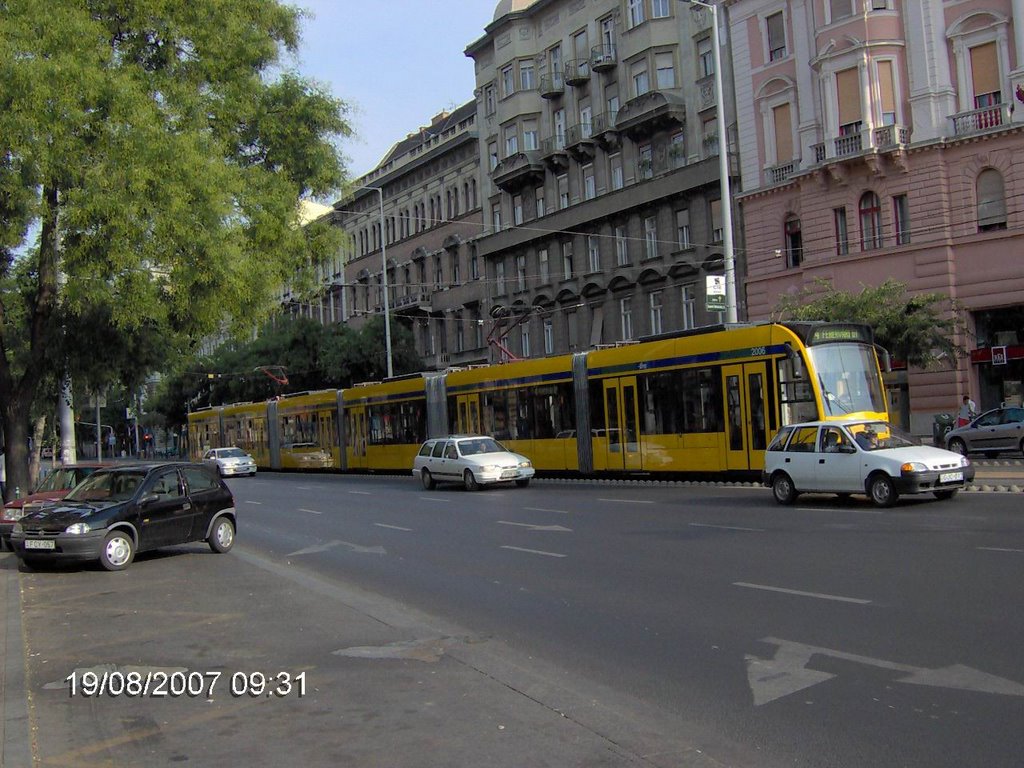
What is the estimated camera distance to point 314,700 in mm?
7098

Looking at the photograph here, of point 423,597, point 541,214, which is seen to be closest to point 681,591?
point 423,597

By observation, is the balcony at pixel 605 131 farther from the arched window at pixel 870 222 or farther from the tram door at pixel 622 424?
the tram door at pixel 622 424

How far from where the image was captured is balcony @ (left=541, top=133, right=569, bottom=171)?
51.8 metres

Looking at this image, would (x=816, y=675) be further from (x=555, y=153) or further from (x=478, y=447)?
(x=555, y=153)

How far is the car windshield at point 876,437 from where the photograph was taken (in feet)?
59.1

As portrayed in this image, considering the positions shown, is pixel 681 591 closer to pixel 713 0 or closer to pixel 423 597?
pixel 423 597

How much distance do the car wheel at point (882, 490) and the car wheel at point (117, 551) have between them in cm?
1150

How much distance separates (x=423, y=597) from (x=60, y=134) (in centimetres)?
916

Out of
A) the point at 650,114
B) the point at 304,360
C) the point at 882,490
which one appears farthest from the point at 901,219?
the point at 304,360

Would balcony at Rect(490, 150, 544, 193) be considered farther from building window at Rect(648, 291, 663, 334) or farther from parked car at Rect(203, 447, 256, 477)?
parked car at Rect(203, 447, 256, 477)

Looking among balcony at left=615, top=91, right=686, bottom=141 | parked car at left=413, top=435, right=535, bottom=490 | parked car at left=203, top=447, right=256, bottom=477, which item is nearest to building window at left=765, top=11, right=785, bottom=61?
Result: balcony at left=615, top=91, right=686, bottom=141

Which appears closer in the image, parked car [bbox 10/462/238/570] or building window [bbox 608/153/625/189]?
parked car [bbox 10/462/238/570]

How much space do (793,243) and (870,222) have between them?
340 centimetres

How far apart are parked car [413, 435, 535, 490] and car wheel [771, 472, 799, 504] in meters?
9.76
